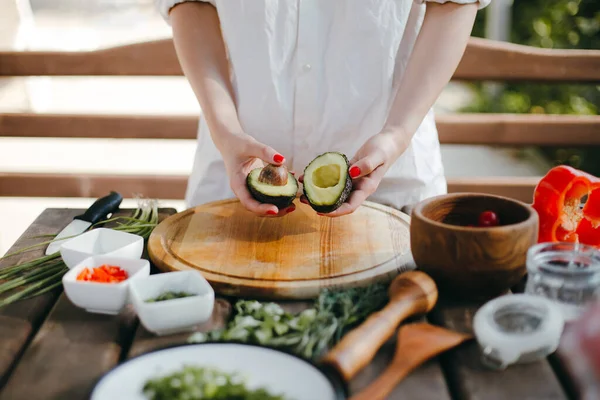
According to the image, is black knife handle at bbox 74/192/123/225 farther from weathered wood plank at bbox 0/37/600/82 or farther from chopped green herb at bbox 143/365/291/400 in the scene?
weathered wood plank at bbox 0/37/600/82

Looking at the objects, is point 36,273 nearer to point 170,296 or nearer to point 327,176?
point 170,296

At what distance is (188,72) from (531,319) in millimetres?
1304

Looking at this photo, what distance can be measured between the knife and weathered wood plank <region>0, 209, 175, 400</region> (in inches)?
12.1

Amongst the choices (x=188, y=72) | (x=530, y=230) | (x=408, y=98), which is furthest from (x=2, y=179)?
(x=530, y=230)

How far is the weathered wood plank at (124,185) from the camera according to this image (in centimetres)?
352

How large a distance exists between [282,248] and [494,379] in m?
0.66

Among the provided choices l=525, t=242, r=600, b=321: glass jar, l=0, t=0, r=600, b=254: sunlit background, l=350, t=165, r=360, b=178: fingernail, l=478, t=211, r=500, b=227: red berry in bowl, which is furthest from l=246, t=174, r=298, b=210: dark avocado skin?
l=0, t=0, r=600, b=254: sunlit background

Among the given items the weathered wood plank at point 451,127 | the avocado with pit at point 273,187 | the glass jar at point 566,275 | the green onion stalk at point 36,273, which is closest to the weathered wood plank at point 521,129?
the weathered wood plank at point 451,127

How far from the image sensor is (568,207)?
1679 mm

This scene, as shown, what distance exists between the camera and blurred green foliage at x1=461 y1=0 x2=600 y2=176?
5.84 meters

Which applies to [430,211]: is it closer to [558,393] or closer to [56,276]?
[558,393]

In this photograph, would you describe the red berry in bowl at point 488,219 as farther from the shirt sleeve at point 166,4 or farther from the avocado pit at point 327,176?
the shirt sleeve at point 166,4

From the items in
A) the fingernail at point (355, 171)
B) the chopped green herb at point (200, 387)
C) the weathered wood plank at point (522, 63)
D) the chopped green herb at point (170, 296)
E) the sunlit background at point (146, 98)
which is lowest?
the sunlit background at point (146, 98)

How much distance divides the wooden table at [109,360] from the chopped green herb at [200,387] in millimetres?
162
